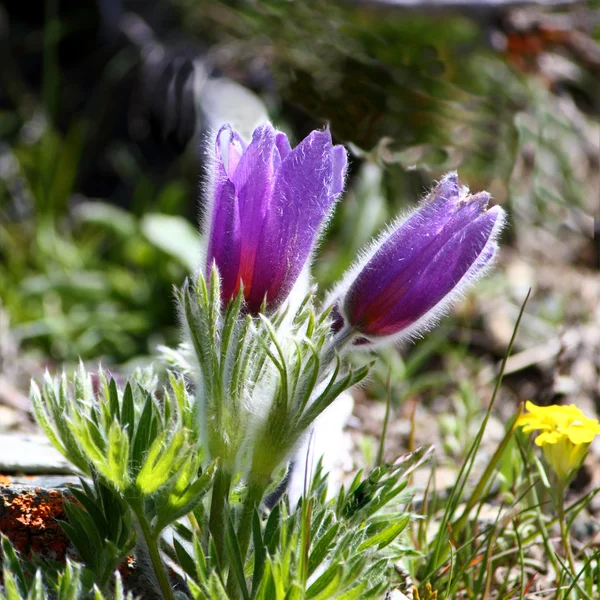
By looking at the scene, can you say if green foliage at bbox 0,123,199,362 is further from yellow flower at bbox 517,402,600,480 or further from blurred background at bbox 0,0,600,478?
yellow flower at bbox 517,402,600,480

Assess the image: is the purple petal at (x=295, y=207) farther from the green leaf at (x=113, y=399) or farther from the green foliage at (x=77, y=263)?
the green foliage at (x=77, y=263)

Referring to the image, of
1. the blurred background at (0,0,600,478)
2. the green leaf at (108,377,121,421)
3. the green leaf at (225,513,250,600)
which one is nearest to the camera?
the green leaf at (225,513,250,600)

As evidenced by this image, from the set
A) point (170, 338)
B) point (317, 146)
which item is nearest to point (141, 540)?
point (317, 146)

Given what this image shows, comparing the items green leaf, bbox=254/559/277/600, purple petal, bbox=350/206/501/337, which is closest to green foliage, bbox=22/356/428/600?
green leaf, bbox=254/559/277/600

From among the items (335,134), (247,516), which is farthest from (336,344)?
(335,134)

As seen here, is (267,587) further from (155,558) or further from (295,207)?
(295,207)

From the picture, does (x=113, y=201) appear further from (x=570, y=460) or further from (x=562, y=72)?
(x=570, y=460)
